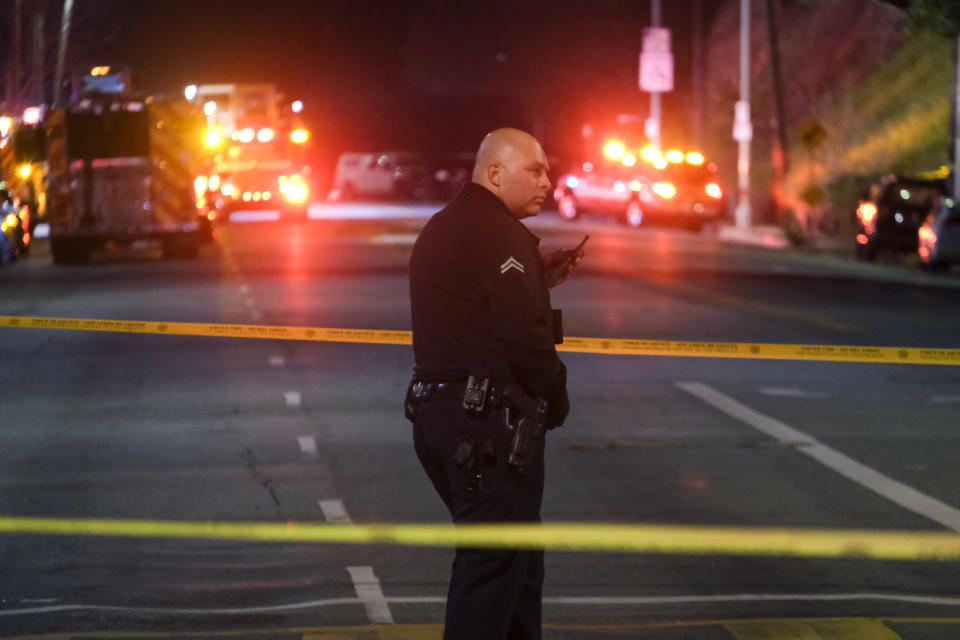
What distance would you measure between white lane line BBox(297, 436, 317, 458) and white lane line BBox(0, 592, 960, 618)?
411cm

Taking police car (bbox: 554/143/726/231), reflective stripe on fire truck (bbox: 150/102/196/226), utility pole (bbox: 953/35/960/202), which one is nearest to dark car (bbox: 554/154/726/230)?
police car (bbox: 554/143/726/231)

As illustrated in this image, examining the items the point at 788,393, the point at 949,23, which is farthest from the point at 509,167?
the point at 949,23

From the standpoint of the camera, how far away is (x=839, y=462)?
1123 cm

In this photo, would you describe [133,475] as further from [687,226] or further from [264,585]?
[687,226]

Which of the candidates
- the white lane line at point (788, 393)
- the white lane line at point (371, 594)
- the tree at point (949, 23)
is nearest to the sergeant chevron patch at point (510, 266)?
the white lane line at point (371, 594)

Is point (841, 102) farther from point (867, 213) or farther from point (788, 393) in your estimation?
point (788, 393)

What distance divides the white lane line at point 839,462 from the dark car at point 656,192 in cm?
3108

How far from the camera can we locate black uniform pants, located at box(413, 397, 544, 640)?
554 centimetres

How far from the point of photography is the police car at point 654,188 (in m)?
45.8

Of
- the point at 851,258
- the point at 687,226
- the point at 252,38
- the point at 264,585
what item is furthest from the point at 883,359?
the point at 252,38

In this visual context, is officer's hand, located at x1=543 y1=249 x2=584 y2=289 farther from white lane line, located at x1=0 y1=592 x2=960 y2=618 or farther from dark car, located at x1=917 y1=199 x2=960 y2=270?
dark car, located at x1=917 y1=199 x2=960 y2=270

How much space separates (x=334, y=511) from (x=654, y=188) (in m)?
37.3

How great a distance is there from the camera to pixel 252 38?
6372 centimetres

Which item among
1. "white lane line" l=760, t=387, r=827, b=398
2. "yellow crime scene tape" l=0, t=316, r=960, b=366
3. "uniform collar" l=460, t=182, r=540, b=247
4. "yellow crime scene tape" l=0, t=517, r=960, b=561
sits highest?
"uniform collar" l=460, t=182, r=540, b=247
